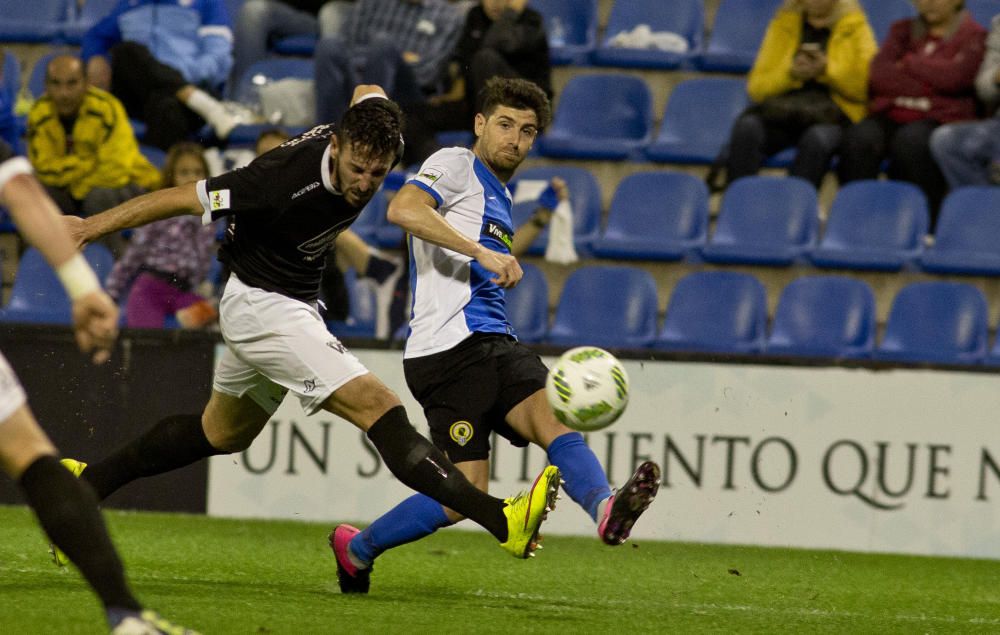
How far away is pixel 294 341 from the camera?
525 centimetres

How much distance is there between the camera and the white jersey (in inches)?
222

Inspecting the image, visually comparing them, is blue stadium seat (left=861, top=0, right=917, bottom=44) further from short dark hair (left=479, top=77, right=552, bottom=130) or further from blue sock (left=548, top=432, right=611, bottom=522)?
blue sock (left=548, top=432, right=611, bottom=522)

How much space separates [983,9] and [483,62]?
392 centimetres

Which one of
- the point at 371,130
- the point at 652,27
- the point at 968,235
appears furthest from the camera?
the point at 652,27

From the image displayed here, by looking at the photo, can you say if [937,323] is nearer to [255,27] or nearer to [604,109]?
[604,109]

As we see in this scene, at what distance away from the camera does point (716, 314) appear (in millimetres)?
9320

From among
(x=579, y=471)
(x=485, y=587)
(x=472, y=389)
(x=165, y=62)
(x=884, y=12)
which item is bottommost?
(x=485, y=587)

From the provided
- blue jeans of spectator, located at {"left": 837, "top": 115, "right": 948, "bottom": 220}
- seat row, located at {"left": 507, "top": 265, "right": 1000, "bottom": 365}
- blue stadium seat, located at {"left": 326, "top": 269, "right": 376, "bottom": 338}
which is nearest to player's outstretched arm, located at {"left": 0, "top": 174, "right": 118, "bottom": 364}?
blue stadium seat, located at {"left": 326, "top": 269, "right": 376, "bottom": 338}

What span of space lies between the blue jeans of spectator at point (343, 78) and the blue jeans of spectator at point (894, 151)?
9.64 ft

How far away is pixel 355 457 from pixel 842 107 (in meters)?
4.16

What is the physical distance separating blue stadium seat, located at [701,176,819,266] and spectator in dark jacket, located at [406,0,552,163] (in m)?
1.46

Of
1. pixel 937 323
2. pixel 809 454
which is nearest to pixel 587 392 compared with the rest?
pixel 809 454

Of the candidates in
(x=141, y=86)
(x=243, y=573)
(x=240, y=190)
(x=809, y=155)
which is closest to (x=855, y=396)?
(x=809, y=155)

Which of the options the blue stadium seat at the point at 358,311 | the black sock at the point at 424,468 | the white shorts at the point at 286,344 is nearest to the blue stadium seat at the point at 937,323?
the blue stadium seat at the point at 358,311
